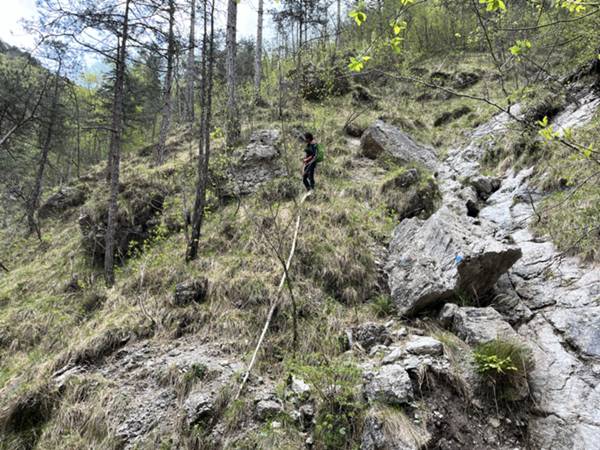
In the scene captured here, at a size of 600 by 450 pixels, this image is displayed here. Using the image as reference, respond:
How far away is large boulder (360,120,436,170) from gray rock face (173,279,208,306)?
709 cm

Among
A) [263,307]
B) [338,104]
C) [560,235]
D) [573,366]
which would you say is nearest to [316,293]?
[263,307]

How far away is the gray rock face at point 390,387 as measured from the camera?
297 centimetres

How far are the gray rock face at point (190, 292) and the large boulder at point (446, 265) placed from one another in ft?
10.6

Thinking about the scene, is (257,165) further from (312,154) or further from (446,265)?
(446,265)

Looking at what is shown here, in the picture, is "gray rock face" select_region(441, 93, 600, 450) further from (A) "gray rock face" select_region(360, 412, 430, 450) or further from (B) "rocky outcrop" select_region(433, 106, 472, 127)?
(B) "rocky outcrop" select_region(433, 106, 472, 127)

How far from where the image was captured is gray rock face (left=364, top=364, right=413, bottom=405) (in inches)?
117

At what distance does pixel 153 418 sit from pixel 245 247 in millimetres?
3417

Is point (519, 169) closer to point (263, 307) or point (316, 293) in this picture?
point (316, 293)

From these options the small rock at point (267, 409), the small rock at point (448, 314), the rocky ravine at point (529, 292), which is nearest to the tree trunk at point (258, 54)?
the rocky ravine at point (529, 292)

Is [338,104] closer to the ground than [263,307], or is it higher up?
higher up

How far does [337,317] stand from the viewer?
4703mm

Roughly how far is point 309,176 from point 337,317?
14.2 feet

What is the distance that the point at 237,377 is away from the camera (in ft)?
12.1

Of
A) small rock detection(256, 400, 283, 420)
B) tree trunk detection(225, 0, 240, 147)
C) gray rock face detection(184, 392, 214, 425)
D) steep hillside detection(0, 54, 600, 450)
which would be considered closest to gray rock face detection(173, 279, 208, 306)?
steep hillside detection(0, 54, 600, 450)
